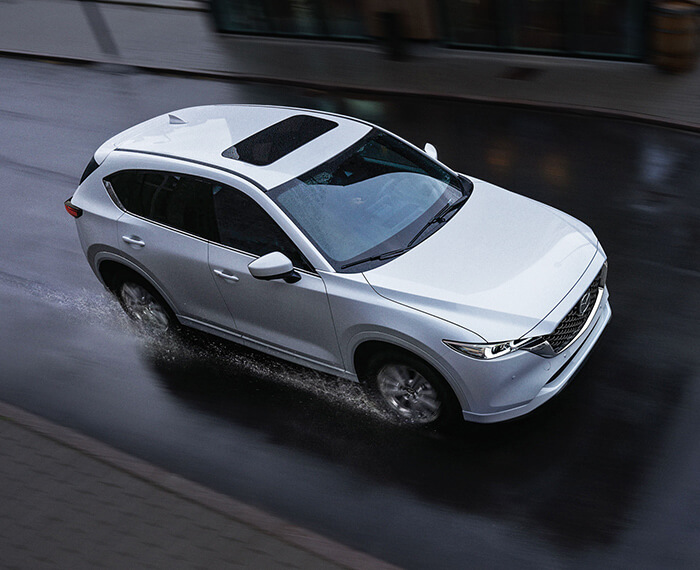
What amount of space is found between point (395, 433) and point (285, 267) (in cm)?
158

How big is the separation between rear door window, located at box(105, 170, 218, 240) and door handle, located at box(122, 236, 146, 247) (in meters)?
0.20

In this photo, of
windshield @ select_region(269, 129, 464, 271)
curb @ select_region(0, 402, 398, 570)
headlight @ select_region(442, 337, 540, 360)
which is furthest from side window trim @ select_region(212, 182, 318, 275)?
curb @ select_region(0, 402, 398, 570)

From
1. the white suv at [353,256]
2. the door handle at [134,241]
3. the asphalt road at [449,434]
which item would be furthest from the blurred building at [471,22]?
the door handle at [134,241]

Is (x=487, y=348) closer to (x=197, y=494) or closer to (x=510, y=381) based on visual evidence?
(x=510, y=381)

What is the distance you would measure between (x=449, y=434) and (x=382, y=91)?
8703mm

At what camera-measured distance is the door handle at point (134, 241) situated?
6.86 meters

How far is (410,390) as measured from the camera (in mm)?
5973

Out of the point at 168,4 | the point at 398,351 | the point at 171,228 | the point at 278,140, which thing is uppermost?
the point at 278,140

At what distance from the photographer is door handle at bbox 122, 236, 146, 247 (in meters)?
6.86

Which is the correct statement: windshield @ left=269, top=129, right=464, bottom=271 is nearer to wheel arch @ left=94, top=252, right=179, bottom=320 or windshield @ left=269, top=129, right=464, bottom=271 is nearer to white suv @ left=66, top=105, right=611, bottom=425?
white suv @ left=66, top=105, right=611, bottom=425

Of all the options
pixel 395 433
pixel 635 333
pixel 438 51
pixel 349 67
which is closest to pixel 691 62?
pixel 438 51

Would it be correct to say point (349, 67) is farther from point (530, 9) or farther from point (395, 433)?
point (395, 433)

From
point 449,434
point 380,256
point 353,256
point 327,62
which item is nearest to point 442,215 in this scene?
point 380,256

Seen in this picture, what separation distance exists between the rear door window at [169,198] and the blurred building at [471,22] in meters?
9.16
